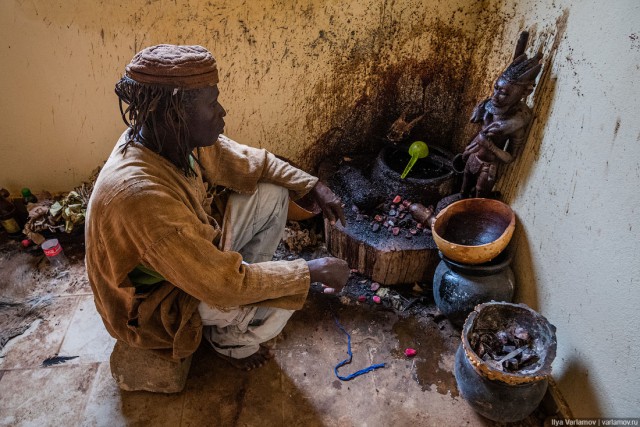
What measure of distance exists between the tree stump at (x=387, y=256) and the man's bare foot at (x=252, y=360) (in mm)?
875

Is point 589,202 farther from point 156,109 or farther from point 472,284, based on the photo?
point 156,109

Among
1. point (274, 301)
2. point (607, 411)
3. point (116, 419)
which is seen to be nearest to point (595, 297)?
point (607, 411)

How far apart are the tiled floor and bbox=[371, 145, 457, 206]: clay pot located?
858 mm

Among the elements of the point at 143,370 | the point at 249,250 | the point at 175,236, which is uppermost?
the point at 175,236

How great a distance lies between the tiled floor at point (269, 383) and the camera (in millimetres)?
2293

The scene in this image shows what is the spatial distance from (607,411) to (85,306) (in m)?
2.91

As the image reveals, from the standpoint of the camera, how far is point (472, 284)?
2.53 m

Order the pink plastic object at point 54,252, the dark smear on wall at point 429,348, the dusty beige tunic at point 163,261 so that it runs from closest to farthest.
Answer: the dusty beige tunic at point 163,261 < the dark smear on wall at point 429,348 < the pink plastic object at point 54,252

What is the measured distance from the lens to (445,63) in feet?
10.6

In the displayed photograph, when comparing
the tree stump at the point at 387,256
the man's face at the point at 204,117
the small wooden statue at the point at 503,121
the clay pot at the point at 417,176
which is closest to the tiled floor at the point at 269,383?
the tree stump at the point at 387,256

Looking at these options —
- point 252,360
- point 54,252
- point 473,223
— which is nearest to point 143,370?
point 252,360

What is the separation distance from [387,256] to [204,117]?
1.51m

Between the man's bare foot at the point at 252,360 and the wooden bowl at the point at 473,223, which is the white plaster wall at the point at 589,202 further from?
the man's bare foot at the point at 252,360

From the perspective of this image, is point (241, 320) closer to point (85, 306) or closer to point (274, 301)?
point (274, 301)
